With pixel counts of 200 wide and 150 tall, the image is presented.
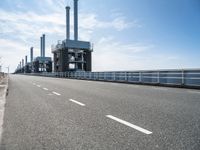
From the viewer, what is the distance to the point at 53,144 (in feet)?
12.8

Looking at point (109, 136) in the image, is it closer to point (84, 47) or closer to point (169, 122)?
point (169, 122)

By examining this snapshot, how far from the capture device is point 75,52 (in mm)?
65688

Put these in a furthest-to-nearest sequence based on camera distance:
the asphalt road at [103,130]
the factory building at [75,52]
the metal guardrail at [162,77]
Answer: the factory building at [75,52]
the metal guardrail at [162,77]
the asphalt road at [103,130]

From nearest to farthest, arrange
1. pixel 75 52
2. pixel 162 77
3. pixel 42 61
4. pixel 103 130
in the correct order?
pixel 103 130 → pixel 162 77 → pixel 75 52 → pixel 42 61

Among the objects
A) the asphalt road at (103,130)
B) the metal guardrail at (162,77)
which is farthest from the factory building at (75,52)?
the asphalt road at (103,130)

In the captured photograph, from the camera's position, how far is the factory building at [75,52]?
63156 millimetres

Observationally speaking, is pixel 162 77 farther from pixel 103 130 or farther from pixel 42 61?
pixel 42 61

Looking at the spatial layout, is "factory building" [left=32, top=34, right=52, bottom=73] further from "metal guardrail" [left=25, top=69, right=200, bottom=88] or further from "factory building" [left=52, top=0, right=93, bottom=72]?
"metal guardrail" [left=25, top=69, right=200, bottom=88]

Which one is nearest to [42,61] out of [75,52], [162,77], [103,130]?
[75,52]

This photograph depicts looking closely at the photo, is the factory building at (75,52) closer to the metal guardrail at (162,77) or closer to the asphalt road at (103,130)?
the metal guardrail at (162,77)

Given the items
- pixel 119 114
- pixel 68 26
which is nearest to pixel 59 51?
pixel 68 26

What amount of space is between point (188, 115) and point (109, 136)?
266 cm

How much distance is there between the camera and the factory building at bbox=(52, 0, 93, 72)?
63.2 metres

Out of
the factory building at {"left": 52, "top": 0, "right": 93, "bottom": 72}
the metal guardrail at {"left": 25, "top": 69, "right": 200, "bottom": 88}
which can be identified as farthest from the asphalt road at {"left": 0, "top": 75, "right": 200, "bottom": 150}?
the factory building at {"left": 52, "top": 0, "right": 93, "bottom": 72}
